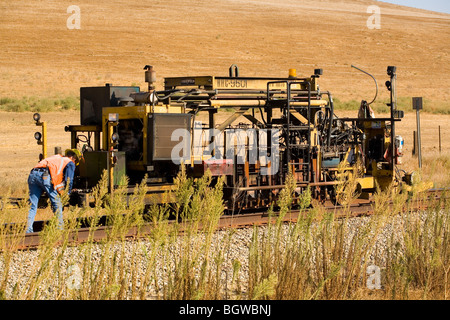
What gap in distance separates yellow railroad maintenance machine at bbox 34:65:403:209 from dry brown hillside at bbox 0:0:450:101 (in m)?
33.6

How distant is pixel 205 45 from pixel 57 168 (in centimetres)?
5858

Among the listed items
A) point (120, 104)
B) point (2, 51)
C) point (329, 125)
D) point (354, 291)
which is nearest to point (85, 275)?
point (354, 291)

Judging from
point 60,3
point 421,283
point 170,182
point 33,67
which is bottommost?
point 421,283

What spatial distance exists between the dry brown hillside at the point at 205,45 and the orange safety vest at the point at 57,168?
1407 inches

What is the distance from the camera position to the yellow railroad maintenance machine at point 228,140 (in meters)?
13.7

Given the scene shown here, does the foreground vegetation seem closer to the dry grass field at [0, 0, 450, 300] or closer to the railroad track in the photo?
the dry grass field at [0, 0, 450, 300]

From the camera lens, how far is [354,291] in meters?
7.99

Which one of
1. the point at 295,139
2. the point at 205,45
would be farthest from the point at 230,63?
the point at 295,139

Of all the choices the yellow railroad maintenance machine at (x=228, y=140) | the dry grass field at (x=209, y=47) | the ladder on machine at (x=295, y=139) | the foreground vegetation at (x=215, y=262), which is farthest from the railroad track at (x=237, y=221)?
the dry grass field at (x=209, y=47)

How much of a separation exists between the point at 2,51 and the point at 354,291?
58.8m

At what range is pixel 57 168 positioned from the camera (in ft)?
40.5

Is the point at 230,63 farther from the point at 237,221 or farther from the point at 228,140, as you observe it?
the point at 237,221
